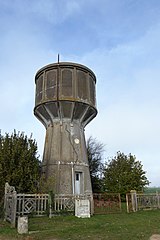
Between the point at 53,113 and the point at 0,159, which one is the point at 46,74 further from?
the point at 0,159

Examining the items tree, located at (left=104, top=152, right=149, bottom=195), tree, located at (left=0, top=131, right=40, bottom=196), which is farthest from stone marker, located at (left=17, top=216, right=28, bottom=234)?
tree, located at (left=104, top=152, right=149, bottom=195)

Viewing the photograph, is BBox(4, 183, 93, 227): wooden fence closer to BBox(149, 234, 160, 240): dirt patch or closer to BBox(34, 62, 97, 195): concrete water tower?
BBox(34, 62, 97, 195): concrete water tower

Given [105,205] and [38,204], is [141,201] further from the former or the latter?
[38,204]

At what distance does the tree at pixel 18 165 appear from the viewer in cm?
1393

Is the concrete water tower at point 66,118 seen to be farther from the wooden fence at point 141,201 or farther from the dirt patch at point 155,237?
the dirt patch at point 155,237

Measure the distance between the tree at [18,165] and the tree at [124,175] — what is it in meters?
14.3

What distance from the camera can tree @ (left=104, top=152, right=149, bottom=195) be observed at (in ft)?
86.7

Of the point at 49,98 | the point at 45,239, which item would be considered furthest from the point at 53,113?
the point at 45,239

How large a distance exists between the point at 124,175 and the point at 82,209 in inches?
592

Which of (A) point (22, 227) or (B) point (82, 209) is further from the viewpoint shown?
(B) point (82, 209)

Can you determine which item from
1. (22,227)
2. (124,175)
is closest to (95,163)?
(124,175)

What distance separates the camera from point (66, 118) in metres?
17.7

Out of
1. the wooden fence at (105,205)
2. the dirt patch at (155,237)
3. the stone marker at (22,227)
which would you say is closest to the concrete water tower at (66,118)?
the wooden fence at (105,205)

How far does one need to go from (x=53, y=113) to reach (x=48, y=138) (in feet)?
6.10
